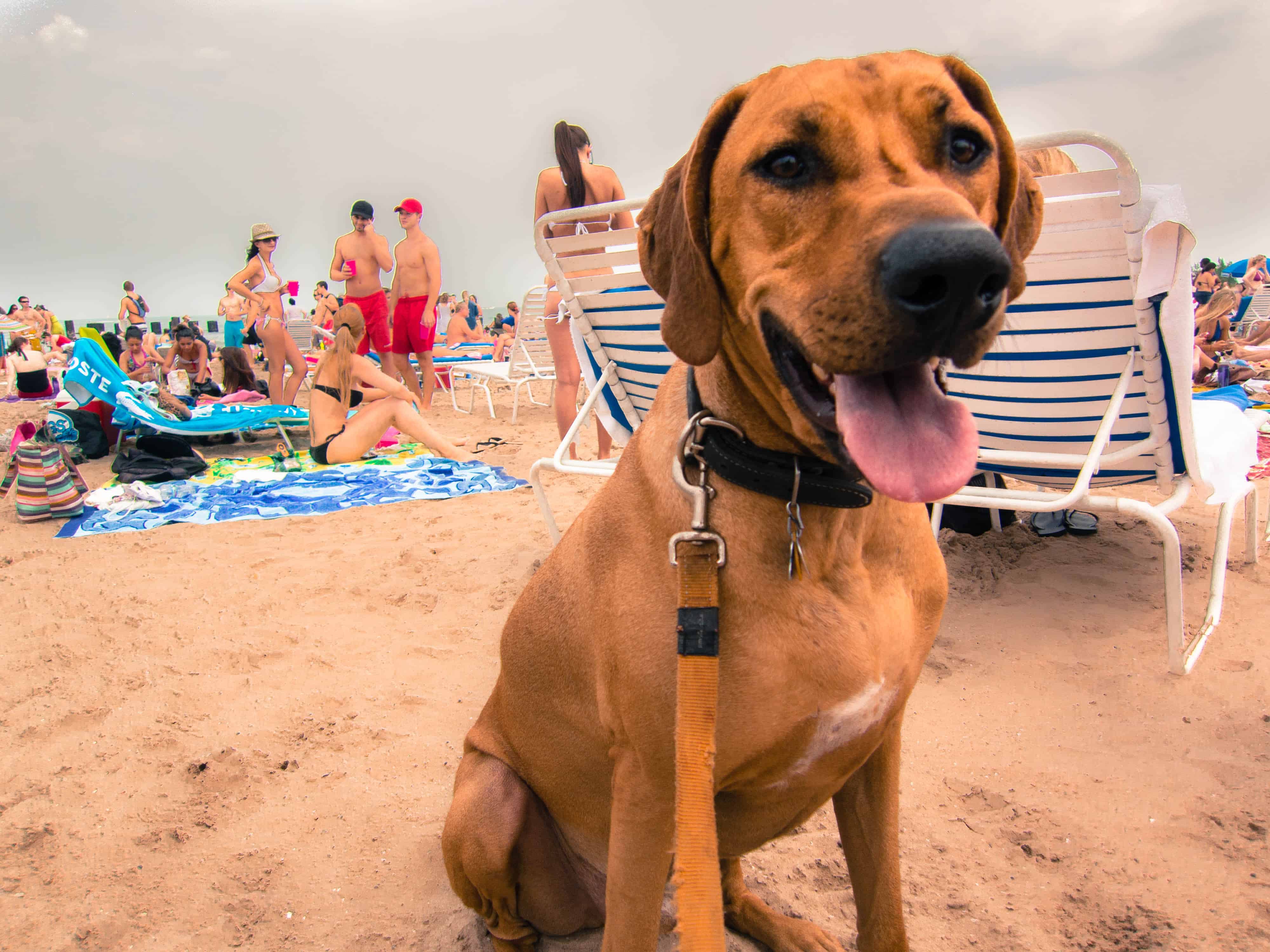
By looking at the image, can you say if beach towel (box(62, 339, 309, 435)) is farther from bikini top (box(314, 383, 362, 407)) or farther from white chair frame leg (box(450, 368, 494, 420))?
white chair frame leg (box(450, 368, 494, 420))

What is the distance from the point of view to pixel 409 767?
2.37 m

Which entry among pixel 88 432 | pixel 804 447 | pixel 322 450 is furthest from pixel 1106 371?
pixel 88 432

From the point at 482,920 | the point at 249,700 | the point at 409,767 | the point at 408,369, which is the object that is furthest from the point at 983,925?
the point at 408,369

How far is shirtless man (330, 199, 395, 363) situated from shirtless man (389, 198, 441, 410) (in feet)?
0.46

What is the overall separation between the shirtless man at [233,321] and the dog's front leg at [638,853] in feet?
35.5

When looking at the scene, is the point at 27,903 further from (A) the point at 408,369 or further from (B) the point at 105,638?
(A) the point at 408,369

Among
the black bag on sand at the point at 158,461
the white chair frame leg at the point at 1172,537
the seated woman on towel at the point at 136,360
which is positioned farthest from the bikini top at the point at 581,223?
the seated woman on towel at the point at 136,360

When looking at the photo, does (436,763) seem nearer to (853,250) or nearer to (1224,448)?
(853,250)

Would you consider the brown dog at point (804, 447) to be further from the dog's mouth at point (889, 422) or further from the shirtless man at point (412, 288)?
the shirtless man at point (412, 288)

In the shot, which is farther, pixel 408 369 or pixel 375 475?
pixel 408 369

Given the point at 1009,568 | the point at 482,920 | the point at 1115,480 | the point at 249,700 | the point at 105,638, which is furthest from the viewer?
the point at 1009,568

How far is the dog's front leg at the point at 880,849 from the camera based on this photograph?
1.46m

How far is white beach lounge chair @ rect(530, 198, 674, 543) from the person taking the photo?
10.9 feet

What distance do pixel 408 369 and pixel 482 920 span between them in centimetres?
791
